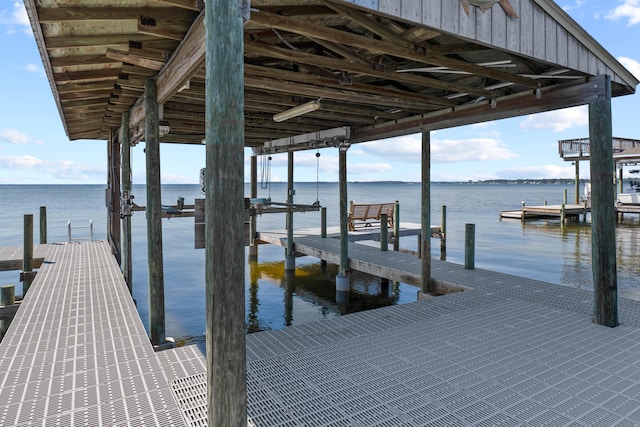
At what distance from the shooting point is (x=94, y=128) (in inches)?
426

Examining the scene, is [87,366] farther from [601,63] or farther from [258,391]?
[601,63]

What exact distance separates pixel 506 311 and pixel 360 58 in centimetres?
399

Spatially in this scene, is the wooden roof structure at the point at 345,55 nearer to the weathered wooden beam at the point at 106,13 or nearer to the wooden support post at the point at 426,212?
the weathered wooden beam at the point at 106,13

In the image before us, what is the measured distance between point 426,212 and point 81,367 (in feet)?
19.9

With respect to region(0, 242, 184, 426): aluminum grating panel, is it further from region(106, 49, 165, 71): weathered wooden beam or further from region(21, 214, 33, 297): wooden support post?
region(21, 214, 33, 297): wooden support post

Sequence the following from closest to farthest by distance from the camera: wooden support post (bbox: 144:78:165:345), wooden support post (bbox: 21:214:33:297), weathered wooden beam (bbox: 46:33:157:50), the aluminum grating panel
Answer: the aluminum grating panel → weathered wooden beam (bbox: 46:33:157:50) → wooden support post (bbox: 144:78:165:345) → wooden support post (bbox: 21:214:33:297)

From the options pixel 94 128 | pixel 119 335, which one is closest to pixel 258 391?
pixel 119 335

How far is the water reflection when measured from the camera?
9820 mm

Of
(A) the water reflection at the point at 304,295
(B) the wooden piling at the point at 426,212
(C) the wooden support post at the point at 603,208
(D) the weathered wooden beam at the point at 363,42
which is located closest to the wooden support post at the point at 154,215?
(D) the weathered wooden beam at the point at 363,42

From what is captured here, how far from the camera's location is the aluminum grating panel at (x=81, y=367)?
3.12m

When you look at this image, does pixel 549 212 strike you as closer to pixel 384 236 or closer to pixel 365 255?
pixel 384 236

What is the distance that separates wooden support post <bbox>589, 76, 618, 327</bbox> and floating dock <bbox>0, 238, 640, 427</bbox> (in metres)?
0.34

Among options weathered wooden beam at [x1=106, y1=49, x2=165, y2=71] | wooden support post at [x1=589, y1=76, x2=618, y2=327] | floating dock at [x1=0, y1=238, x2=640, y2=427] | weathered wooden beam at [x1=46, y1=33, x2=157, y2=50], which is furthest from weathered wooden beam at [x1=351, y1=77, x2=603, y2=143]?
weathered wooden beam at [x1=46, y1=33, x2=157, y2=50]

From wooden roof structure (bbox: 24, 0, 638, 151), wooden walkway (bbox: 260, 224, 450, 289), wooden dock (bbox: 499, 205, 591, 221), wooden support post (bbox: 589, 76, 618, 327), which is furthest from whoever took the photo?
wooden dock (bbox: 499, 205, 591, 221)
